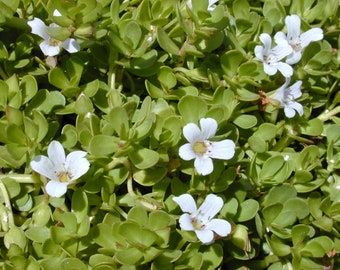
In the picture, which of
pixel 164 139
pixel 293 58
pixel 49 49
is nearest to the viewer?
pixel 164 139

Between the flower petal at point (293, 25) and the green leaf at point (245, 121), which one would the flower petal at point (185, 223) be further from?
the flower petal at point (293, 25)

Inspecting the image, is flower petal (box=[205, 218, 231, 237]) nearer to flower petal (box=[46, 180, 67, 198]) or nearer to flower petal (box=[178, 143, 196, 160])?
flower petal (box=[178, 143, 196, 160])

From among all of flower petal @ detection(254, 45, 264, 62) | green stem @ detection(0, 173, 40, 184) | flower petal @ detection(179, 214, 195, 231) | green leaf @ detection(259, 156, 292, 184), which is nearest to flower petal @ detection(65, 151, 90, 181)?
green stem @ detection(0, 173, 40, 184)

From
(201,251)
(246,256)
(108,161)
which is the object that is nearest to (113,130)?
(108,161)

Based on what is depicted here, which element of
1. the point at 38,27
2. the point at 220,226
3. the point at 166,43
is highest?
the point at 38,27

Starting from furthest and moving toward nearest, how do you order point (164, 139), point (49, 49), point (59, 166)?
point (49, 49) → point (164, 139) → point (59, 166)

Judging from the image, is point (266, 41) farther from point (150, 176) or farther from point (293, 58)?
point (150, 176)

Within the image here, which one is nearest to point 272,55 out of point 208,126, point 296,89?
point 296,89
